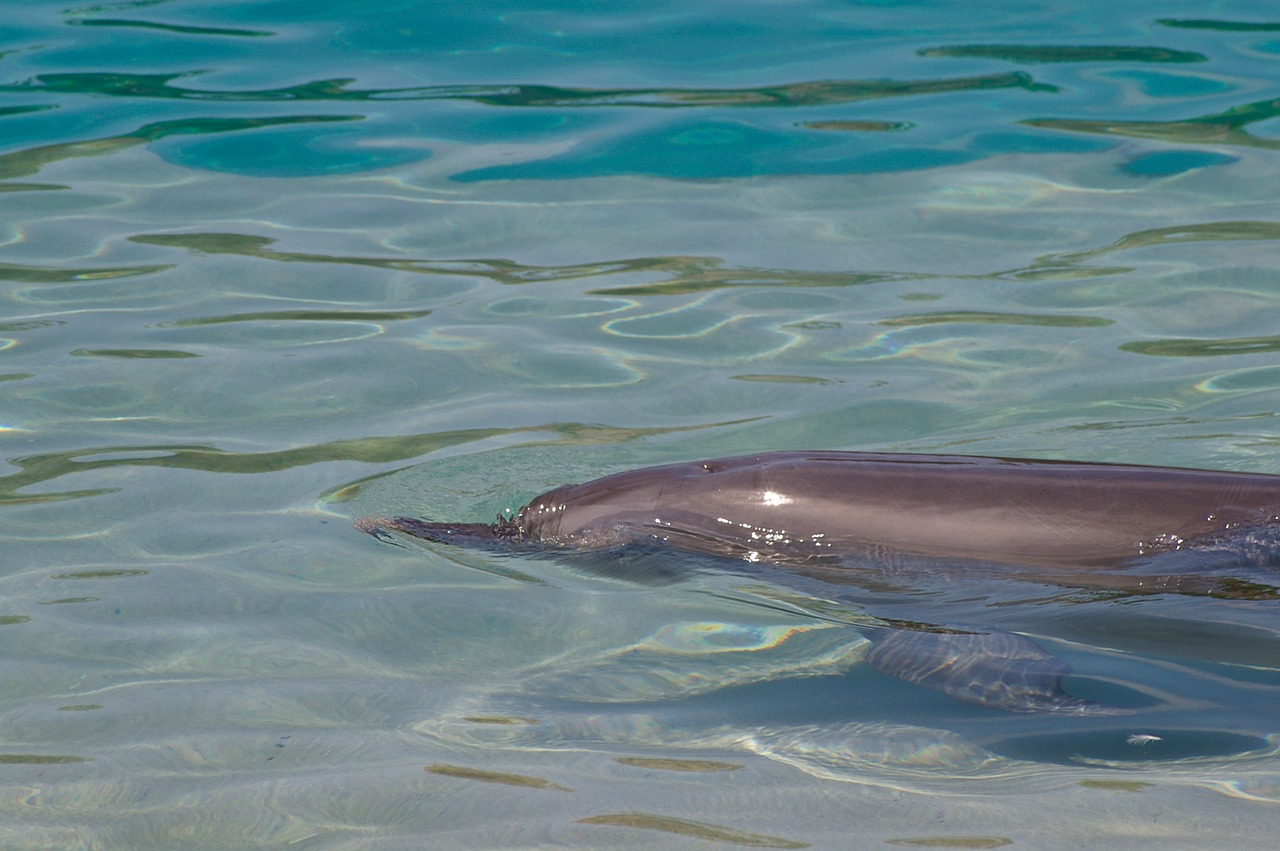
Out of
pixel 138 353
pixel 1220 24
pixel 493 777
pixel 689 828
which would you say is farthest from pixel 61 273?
pixel 1220 24

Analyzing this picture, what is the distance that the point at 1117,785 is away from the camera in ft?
10.9

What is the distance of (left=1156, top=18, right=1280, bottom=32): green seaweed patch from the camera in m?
13.5

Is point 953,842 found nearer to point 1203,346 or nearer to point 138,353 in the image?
point 1203,346

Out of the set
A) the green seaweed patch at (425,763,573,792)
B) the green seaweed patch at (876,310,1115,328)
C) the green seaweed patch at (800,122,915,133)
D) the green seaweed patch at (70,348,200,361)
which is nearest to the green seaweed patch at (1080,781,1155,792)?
the green seaweed patch at (425,763,573,792)

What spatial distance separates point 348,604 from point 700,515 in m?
1.14

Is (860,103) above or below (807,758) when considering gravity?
above

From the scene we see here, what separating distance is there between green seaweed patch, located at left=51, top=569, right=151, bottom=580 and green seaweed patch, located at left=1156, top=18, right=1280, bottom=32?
37.9 ft

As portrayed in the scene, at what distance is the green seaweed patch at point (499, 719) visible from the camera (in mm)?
3799

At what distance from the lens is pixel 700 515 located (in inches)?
191

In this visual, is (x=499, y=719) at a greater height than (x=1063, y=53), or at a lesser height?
lesser

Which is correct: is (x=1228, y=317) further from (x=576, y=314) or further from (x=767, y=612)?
(x=767, y=612)

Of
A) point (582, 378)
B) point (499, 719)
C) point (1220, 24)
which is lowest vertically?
point (499, 719)

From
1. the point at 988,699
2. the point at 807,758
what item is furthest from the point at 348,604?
the point at 988,699

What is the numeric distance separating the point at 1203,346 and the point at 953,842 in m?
4.60
